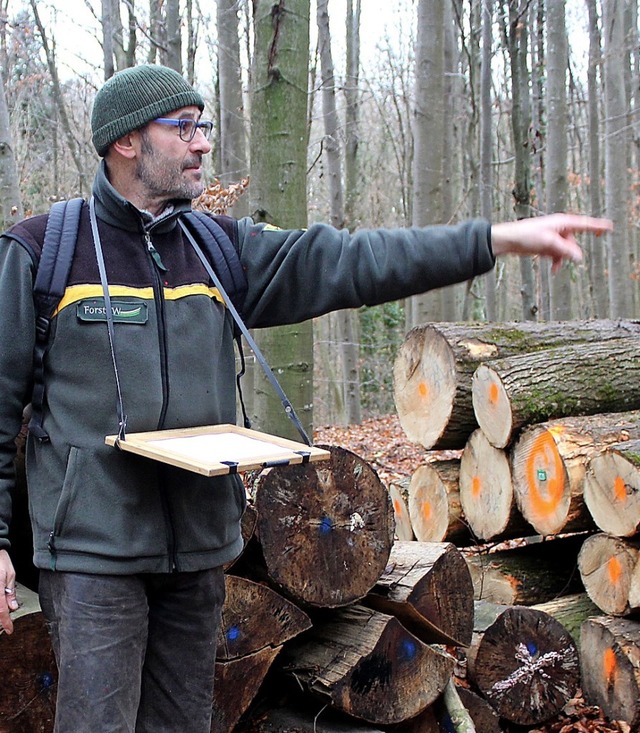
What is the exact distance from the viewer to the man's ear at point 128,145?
7.92 feet

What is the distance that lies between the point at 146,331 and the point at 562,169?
9053 mm

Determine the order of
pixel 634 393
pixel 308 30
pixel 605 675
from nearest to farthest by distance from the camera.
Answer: pixel 605 675 < pixel 308 30 < pixel 634 393

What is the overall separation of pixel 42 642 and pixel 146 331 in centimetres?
112

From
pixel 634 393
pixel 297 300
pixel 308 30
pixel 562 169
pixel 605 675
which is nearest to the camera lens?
pixel 297 300

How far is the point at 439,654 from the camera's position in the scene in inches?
135

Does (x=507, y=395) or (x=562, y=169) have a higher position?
(x=562, y=169)

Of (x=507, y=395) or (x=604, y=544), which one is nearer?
(x=604, y=544)

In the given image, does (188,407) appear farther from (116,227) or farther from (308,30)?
(308,30)

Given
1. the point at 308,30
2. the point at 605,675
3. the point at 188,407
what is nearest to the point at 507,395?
the point at 605,675

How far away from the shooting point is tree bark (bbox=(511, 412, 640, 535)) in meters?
4.43

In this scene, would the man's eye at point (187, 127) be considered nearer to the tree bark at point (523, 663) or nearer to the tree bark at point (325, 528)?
the tree bark at point (325, 528)

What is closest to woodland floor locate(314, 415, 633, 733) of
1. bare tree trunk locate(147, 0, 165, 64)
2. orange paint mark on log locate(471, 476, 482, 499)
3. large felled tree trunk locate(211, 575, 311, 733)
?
orange paint mark on log locate(471, 476, 482, 499)

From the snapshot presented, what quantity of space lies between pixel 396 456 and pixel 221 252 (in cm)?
877

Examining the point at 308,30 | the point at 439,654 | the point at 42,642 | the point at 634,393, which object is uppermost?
the point at 308,30
